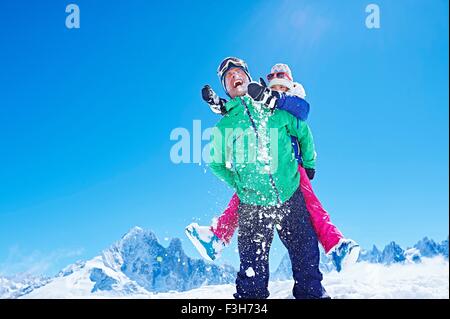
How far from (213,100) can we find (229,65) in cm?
29

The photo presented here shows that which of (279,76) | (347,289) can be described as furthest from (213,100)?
(347,289)

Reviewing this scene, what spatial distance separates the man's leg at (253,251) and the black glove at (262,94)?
0.66 metres

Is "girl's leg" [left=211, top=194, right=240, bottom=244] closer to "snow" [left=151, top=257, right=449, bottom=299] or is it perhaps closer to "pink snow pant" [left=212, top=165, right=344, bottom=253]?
"pink snow pant" [left=212, top=165, right=344, bottom=253]

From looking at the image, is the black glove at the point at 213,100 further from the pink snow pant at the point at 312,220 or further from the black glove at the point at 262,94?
the pink snow pant at the point at 312,220

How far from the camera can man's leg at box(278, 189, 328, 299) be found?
2.54 meters

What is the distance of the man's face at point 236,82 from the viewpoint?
288cm

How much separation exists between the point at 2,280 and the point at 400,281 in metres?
3.57

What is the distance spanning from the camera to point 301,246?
2.61 metres

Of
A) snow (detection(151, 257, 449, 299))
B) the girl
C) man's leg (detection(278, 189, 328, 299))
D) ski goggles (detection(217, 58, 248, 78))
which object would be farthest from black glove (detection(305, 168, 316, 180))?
ski goggles (detection(217, 58, 248, 78))

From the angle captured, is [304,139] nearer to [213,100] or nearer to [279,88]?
[279,88]

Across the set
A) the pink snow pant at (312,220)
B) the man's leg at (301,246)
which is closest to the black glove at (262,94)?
the pink snow pant at (312,220)

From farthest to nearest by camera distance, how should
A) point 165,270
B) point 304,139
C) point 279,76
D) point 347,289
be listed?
point 165,270
point 347,289
point 279,76
point 304,139
